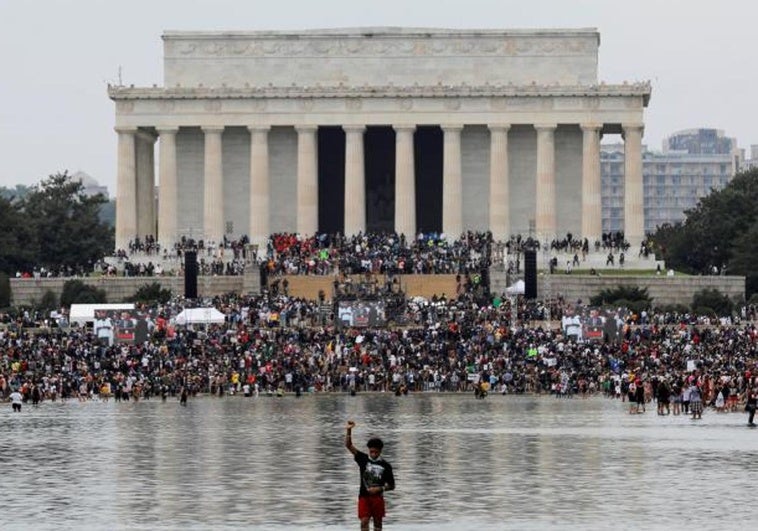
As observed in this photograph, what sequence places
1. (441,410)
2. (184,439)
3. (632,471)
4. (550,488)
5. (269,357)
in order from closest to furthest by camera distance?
(550,488) → (632,471) → (184,439) → (441,410) → (269,357)

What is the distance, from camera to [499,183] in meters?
156

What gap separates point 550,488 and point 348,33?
364 feet

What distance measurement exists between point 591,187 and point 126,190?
31173 millimetres

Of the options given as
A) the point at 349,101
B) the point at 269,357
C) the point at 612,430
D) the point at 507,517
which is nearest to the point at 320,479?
the point at 507,517

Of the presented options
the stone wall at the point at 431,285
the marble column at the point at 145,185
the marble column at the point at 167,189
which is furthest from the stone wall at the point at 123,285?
the marble column at the point at 145,185

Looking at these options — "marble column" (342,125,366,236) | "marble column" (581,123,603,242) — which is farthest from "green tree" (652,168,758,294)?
"marble column" (342,125,366,236)

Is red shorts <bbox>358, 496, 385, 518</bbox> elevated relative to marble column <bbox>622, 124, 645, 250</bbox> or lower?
lower

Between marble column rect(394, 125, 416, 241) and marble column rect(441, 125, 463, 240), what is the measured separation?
2.20 metres

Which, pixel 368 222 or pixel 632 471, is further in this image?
pixel 368 222

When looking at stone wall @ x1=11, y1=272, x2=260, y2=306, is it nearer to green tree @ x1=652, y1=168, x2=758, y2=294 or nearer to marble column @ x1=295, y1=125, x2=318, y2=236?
marble column @ x1=295, y1=125, x2=318, y2=236

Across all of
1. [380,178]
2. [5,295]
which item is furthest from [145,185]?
[5,295]

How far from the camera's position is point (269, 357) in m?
107

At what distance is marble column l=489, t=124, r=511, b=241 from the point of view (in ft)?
509

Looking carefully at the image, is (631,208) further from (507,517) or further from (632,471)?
(507,517)
